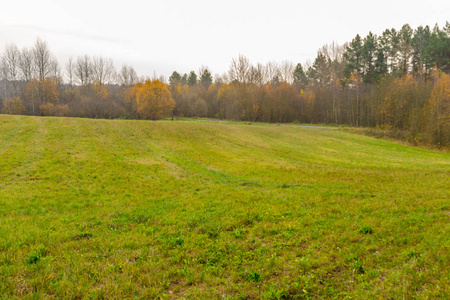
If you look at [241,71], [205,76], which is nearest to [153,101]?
[241,71]

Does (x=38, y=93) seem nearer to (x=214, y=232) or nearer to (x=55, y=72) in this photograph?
(x=55, y=72)

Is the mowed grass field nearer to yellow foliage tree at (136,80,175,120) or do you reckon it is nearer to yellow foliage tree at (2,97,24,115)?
yellow foliage tree at (136,80,175,120)

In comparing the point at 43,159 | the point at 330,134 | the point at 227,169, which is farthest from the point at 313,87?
the point at 43,159

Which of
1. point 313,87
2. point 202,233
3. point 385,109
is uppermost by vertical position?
point 313,87

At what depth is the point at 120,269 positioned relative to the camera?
5.52m

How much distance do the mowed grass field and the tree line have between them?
37849 mm

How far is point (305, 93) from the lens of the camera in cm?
7044

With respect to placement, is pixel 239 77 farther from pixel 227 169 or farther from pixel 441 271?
pixel 441 271

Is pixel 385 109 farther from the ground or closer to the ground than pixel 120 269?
farther from the ground

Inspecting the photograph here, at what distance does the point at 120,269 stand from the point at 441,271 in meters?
6.71

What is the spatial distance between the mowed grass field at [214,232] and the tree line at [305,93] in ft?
124

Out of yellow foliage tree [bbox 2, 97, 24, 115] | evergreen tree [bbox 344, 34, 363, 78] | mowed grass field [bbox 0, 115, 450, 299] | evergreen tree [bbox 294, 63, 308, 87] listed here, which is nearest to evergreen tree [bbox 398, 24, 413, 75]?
evergreen tree [bbox 344, 34, 363, 78]

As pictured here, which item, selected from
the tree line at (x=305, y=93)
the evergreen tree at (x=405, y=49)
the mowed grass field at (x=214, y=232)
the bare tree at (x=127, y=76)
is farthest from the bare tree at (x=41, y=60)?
the evergreen tree at (x=405, y=49)

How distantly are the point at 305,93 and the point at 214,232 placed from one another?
231 ft
